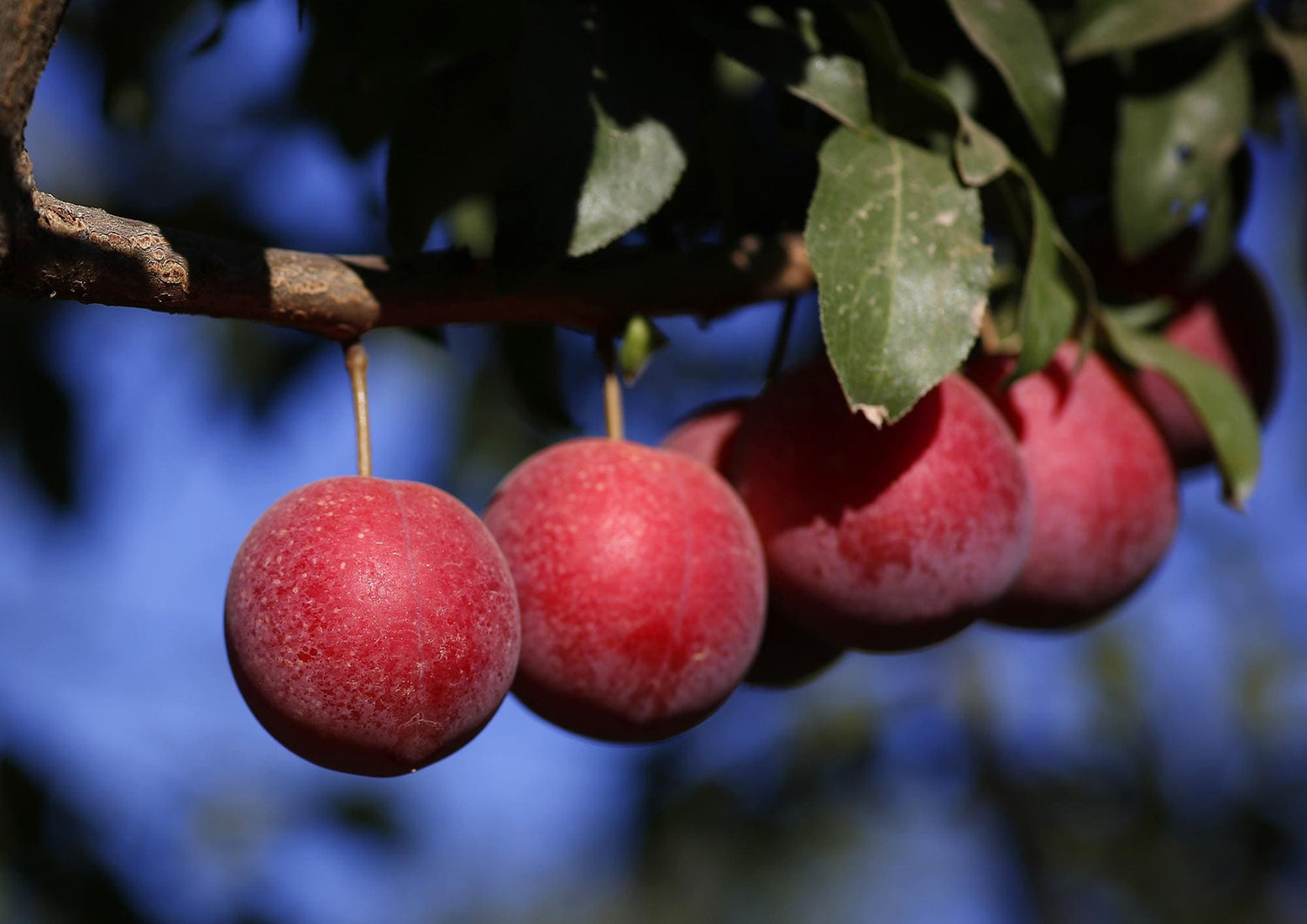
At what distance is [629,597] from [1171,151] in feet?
2.32

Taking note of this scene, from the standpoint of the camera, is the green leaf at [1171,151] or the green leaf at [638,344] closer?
the green leaf at [638,344]

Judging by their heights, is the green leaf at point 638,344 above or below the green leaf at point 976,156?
below

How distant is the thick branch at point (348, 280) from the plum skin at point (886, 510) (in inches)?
4.8

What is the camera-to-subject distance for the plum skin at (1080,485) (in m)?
1.08

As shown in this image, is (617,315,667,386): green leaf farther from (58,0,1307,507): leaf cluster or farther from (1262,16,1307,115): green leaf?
(1262,16,1307,115): green leaf

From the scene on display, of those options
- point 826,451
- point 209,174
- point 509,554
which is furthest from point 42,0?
point 209,174

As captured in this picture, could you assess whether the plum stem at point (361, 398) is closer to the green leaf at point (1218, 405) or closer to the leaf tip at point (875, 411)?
the leaf tip at point (875, 411)

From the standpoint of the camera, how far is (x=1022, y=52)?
3.19 feet

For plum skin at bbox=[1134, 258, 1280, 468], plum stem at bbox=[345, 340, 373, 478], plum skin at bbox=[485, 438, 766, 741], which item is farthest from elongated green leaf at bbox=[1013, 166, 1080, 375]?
plum stem at bbox=[345, 340, 373, 478]

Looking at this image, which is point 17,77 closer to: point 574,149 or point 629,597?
point 574,149

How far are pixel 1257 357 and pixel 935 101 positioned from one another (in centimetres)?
65

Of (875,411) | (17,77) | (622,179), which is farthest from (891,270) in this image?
(17,77)

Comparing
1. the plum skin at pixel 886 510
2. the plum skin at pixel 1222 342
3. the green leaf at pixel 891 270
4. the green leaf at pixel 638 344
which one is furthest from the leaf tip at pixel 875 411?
the plum skin at pixel 1222 342

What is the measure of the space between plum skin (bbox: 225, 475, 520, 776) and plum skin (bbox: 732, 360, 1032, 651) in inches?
10.7
